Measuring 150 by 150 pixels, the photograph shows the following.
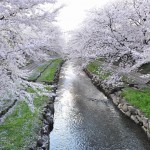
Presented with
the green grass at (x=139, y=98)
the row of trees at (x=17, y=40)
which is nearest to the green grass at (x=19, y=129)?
the row of trees at (x=17, y=40)

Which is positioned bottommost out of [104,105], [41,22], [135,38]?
[104,105]

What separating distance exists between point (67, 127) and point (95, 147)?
12.4 ft

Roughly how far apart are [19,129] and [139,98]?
10.7 m

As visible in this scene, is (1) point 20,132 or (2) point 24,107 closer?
(1) point 20,132

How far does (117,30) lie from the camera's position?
24.4 m

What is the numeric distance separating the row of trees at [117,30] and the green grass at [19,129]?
7.11 metres

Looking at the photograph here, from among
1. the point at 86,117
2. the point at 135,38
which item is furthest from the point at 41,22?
the point at 135,38

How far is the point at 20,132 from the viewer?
649 inches

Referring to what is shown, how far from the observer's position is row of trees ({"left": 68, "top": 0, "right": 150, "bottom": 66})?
75.5 ft

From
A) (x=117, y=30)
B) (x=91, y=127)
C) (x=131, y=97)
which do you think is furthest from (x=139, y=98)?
(x=117, y=30)

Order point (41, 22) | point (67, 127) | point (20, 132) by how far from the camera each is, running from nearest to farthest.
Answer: point (41, 22)
point (20, 132)
point (67, 127)

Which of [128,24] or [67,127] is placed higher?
[128,24]

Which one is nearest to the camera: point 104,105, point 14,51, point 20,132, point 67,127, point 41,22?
point 14,51

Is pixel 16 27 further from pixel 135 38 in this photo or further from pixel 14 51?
pixel 135 38
